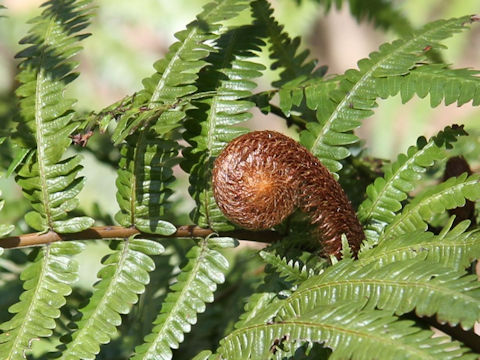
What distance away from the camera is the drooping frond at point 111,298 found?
1084mm

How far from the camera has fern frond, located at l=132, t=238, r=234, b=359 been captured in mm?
1086

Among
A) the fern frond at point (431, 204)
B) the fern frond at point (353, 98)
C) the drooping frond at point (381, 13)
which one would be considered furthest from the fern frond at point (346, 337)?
the drooping frond at point (381, 13)

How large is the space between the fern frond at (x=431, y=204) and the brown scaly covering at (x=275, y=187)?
7 cm

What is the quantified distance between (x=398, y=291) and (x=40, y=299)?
1.87 feet

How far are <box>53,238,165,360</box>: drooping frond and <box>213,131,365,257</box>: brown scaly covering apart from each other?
0.22 meters

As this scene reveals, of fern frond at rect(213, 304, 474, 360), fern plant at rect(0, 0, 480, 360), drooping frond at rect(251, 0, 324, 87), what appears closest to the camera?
A: fern frond at rect(213, 304, 474, 360)

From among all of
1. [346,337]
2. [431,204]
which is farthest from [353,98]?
[346,337]

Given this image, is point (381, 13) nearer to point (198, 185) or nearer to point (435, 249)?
point (198, 185)

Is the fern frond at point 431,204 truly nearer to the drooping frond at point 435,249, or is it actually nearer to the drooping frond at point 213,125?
the drooping frond at point 435,249

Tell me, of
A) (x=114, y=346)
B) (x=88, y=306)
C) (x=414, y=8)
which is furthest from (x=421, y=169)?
(x=414, y=8)

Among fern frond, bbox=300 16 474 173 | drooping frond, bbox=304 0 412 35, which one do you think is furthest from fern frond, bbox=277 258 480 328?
drooping frond, bbox=304 0 412 35

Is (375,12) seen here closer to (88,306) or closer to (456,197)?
(456,197)

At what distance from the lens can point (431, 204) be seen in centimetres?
109

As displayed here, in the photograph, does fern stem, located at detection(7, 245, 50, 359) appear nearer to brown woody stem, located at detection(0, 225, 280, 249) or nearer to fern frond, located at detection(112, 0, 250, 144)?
brown woody stem, located at detection(0, 225, 280, 249)
